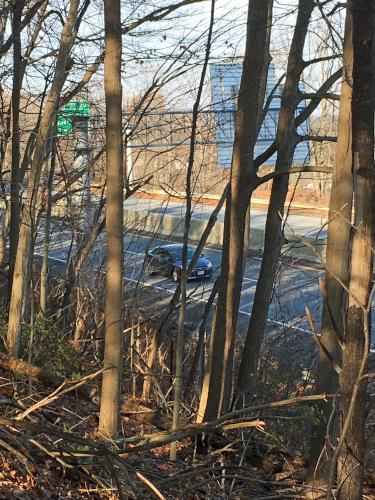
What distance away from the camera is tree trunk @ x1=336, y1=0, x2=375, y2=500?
14.9ft

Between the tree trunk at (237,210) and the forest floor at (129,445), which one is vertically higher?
the tree trunk at (237,210)

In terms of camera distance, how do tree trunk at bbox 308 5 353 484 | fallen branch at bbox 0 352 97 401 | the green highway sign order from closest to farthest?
tree trunk at bbox 308 5 353 484 → fallen branch at bbox 0 352 97 401 → the green highway sign

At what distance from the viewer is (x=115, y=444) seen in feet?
19.9

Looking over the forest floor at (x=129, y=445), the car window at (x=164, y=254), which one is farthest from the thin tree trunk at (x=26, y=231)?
the car window at (x=164, y=254)

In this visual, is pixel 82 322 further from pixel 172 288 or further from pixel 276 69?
pixel 172 288

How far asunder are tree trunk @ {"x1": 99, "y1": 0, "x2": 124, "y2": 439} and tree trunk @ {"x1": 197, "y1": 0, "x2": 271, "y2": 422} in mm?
2677

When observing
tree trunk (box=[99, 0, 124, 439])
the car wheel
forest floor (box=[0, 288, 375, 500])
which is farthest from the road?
tree trunk (box=[99, 0, 124, 439])

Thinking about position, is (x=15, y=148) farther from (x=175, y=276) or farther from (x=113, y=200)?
(x=175, y=276)

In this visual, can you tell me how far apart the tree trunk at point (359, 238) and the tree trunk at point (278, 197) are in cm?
415

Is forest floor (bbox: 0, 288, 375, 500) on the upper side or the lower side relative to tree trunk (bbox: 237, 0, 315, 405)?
lower

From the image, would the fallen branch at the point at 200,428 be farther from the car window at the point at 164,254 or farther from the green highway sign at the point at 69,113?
the car window at the point at 164,254

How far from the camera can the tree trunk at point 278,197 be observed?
910 cm

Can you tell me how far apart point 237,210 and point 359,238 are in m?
4.33

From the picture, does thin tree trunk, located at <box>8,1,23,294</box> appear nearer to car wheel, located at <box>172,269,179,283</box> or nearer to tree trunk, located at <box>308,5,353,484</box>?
tree trunk, located at <box>308,5,353,484</box>
